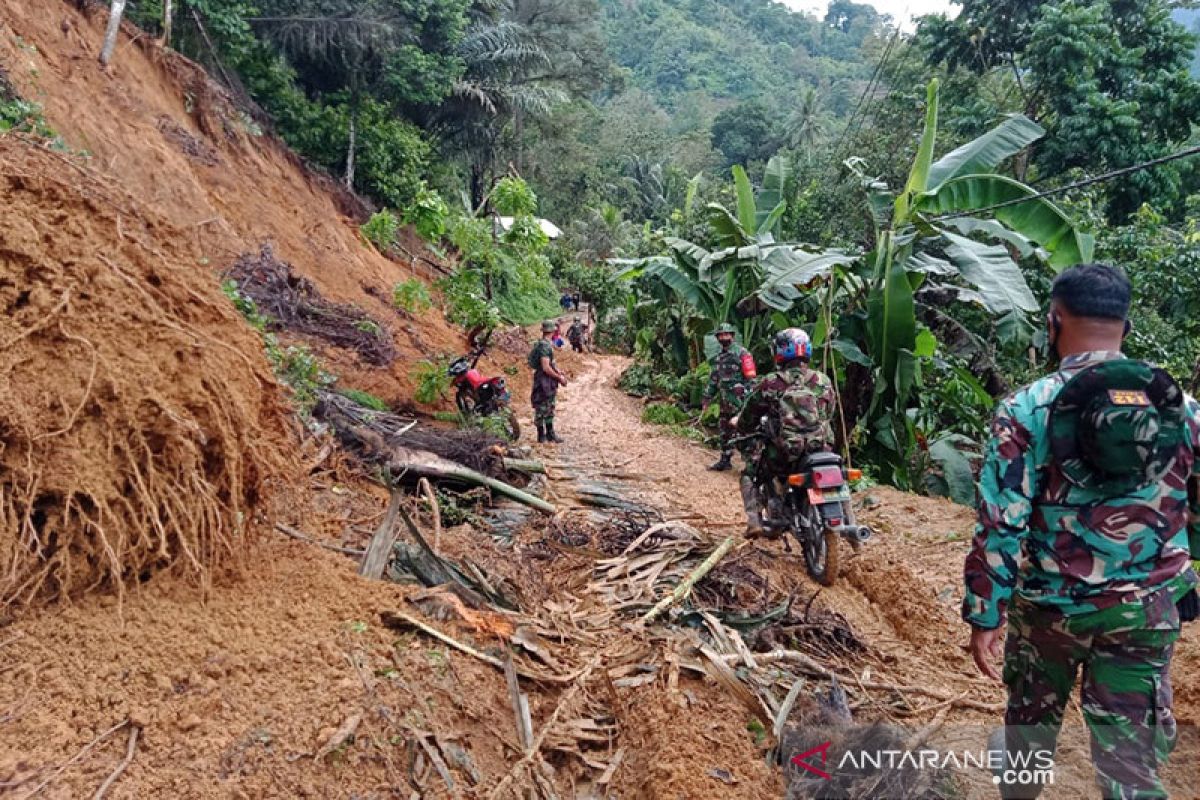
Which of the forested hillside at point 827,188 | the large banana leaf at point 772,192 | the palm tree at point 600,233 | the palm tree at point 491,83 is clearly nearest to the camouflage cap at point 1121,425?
the forested hillside at point 827,188

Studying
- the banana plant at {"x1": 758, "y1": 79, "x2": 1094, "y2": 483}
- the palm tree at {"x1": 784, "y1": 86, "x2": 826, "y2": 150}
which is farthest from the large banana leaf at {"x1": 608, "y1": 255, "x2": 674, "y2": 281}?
the palm tree at {"x1": 784, "y1": 86, "x2": 826, "y2": 150}

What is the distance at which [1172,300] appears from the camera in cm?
933

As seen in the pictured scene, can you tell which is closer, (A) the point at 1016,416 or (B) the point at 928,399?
(A) the point at 1016,416

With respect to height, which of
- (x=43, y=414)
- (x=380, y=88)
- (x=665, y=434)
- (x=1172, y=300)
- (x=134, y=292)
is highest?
(x=380, y=88)

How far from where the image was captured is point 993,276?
7016 millimetres

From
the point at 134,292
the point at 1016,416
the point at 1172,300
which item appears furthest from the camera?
the point at 1172,300

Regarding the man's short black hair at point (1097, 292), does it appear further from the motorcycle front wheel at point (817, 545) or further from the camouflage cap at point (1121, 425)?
the motorcycle front wheel at point (817, 545)

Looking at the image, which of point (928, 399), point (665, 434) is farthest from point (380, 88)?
point (928, 399)

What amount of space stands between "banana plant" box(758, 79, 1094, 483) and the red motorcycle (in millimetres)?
3373

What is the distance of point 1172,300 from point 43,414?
11.5 meters

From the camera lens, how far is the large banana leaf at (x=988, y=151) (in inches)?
307

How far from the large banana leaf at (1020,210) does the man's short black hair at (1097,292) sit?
18.3 feet

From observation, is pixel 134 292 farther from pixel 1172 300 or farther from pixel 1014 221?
pixel 1172 300

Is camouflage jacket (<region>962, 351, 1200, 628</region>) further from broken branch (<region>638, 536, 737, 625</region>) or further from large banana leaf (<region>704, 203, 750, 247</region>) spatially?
large banana leaf (<region>704, 203, 750, 247</region>)
